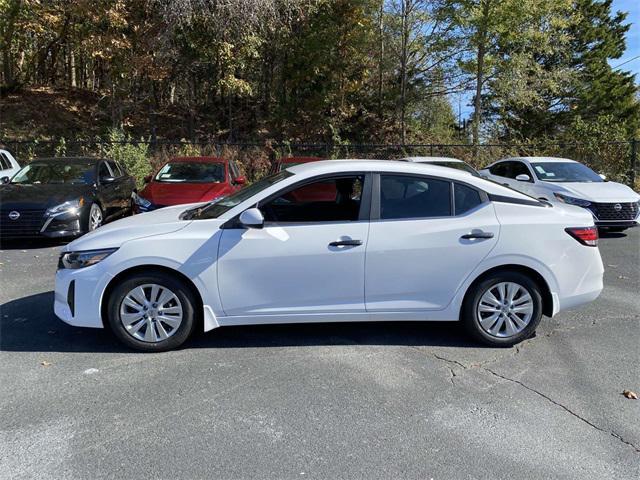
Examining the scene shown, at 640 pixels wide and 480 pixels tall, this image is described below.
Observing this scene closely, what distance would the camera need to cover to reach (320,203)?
4.63m

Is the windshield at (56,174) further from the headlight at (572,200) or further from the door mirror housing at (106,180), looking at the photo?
the headlight at (572,200)

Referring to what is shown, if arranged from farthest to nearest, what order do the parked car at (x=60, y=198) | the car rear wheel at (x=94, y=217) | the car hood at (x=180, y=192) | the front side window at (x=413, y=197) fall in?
the car hood at (x=180, y=192) < the car rear wheel at (x=94, y=217) < the parked car at (x=60, y=198) < the front side window at (x=413, y=197)

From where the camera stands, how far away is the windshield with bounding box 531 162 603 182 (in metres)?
10.7

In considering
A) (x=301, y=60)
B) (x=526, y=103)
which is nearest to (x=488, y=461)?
(x=526, y=103)

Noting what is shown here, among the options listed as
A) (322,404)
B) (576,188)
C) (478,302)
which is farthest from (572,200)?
(322,404)

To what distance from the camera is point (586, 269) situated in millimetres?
4543

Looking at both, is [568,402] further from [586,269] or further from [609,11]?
[609,11]

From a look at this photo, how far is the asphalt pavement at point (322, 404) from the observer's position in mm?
2891

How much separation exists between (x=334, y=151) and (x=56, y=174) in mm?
10005

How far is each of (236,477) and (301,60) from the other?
69.4ft

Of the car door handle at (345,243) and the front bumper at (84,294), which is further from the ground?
the car door handle at (345,243)

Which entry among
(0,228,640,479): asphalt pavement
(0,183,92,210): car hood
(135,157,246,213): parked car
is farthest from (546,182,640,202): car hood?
(0,183,92,210): car hood

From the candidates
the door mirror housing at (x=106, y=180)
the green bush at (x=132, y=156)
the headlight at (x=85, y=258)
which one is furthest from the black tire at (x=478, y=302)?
the green bush at (x=132, y=156)

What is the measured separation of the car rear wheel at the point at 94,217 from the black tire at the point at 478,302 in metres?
6.72
